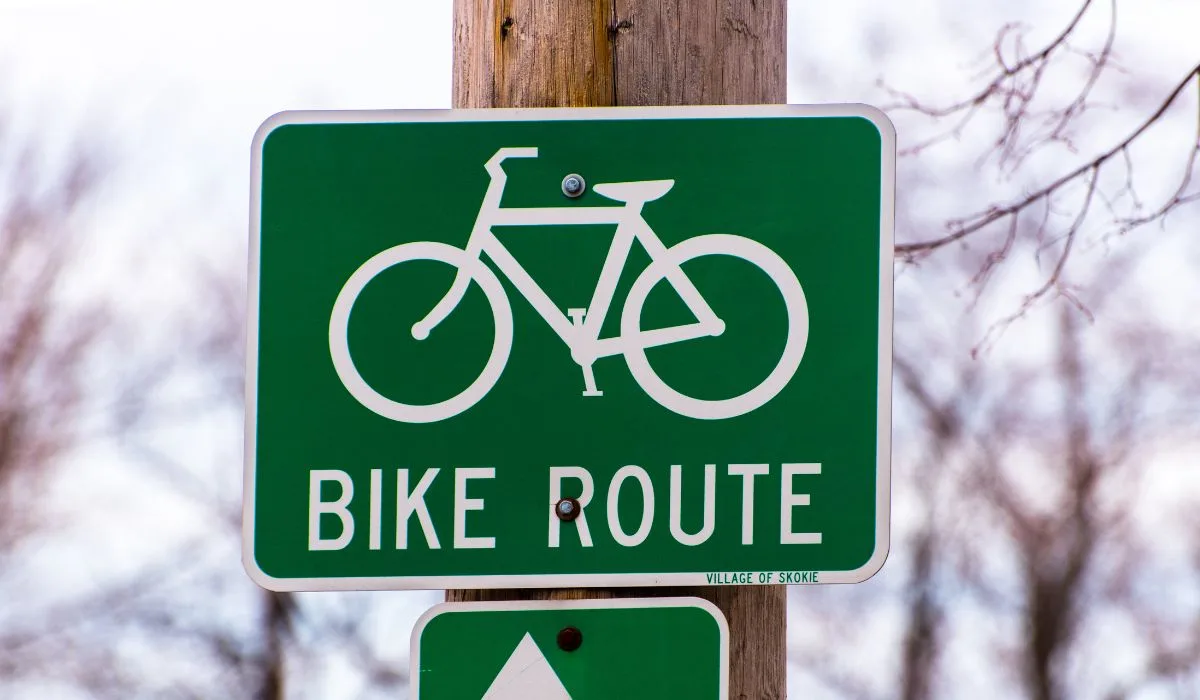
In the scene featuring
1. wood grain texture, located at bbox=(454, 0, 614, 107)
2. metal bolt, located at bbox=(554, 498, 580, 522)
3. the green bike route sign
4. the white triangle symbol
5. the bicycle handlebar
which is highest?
wood grain texture, located at bbox=(454, 0, 614, 107)

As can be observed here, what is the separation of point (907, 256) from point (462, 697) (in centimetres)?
282

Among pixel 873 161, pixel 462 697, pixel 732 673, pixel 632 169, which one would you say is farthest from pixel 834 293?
pixel 462 697

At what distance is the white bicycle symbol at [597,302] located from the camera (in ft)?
6.57

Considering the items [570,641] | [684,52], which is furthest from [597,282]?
[570,641]

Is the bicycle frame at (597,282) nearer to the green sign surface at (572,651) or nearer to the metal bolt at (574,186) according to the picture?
the metal bolt at (574,186)

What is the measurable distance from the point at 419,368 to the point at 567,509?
0.28 meters

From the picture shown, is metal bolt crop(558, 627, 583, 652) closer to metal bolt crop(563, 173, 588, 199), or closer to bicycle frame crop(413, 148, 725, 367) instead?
bicycle frame crop(413, 148, 725, 367)

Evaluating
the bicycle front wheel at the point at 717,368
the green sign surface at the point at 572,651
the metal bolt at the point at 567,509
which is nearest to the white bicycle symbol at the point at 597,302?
the bicycle front wheel at the point at 717,368

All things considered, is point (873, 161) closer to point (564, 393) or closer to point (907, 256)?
point (564, 393)

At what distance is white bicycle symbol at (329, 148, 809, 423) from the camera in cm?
200

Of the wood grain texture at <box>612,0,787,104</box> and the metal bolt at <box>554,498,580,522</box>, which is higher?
the wood grain texture at <box>612,0,787,104</box>

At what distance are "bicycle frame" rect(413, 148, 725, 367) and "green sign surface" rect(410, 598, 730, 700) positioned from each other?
335 mm

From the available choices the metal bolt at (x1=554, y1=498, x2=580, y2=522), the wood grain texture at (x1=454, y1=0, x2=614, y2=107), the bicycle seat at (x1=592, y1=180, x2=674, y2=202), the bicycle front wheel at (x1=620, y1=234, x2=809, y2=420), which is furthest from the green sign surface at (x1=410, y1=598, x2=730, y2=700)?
the wood grain texture at (x1=454, y1=0, x2=614, y2=107)

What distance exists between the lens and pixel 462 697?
194cm
